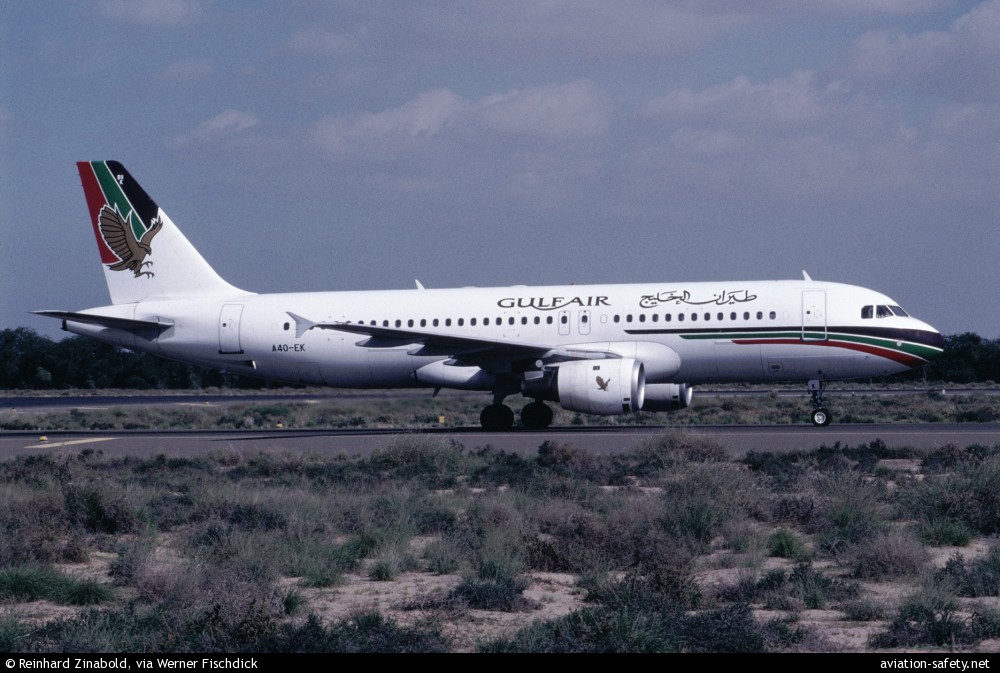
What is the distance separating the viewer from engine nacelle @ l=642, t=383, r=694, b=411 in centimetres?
2816

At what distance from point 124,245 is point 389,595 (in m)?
24.8

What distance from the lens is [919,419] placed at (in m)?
34.0

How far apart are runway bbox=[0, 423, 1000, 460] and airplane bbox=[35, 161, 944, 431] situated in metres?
1.11

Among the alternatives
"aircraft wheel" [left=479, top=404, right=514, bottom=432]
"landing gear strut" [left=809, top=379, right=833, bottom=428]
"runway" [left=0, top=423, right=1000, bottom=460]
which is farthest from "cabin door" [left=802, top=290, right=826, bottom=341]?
"aircraft wheel" [left=479, top=404, right=514, bottom=432]

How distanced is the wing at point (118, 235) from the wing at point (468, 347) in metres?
6.60

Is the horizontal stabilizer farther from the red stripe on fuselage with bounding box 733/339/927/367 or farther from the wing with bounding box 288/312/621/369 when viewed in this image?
the red stripe on fuselage with bounding box 733/339/927/367

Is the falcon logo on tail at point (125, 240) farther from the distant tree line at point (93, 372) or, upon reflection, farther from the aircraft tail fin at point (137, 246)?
the distant tree line at point (93, 372)

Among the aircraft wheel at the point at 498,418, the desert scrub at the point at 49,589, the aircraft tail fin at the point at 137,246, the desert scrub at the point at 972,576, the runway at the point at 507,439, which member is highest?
the aircraft tail fin at the point at 137,246

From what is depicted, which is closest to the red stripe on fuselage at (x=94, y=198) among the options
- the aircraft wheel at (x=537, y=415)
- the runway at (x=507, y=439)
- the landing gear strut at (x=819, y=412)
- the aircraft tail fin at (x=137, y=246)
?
the aircraft tail fin at (x=137, y=246)

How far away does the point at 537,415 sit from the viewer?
29797mm

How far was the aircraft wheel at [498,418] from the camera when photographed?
96.2 ft

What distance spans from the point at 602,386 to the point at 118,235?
14.8 m

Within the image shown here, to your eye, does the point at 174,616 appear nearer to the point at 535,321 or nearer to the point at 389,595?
the point at 389,595

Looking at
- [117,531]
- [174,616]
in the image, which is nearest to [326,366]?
[117,531]
